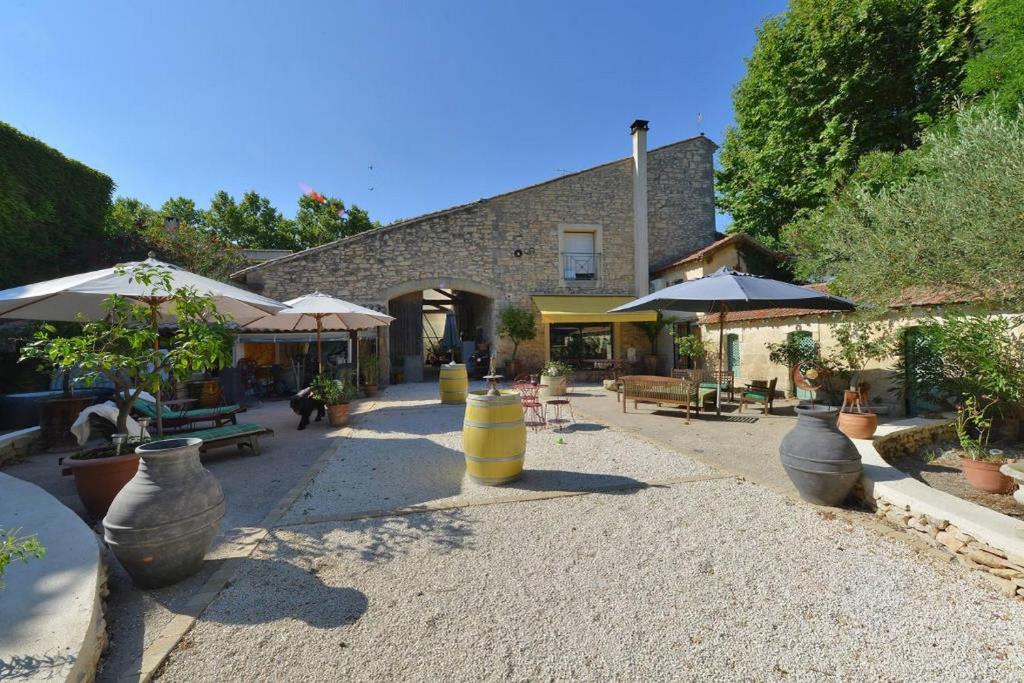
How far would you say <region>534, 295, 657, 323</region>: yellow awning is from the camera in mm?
14445

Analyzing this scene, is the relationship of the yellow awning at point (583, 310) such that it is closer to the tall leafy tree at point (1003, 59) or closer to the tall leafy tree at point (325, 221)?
the tall leafy tree at point (1003, 59)

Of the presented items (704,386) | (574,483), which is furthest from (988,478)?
(704,386)

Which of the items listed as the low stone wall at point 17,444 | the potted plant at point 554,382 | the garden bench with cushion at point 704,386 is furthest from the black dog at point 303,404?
the garden bench with cushion at point 704,386

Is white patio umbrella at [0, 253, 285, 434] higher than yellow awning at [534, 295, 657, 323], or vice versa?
yellow awning at [534, 295, 657, 323]

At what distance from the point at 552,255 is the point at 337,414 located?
34.0 feet

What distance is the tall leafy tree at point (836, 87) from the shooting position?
1242 centimetres

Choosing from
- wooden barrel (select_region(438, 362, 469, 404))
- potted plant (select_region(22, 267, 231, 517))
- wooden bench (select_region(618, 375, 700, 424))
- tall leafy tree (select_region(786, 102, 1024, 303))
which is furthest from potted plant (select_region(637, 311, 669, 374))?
potted plant (select_region(22, 267, 231, 517))

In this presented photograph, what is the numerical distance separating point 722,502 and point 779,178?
55.8 ft

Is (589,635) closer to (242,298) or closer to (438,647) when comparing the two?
(438,647)

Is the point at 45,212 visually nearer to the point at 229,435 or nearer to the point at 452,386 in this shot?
the point at 229,435

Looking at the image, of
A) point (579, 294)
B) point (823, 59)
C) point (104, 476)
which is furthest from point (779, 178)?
point (104, 476)

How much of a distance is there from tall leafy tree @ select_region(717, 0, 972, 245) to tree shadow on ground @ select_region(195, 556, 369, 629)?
16365mm

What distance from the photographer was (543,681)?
2.08 m

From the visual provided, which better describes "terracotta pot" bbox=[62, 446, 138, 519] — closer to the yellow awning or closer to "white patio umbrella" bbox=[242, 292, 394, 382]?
"white patio umbrella" bbox=[242, 292, 394, 382]
